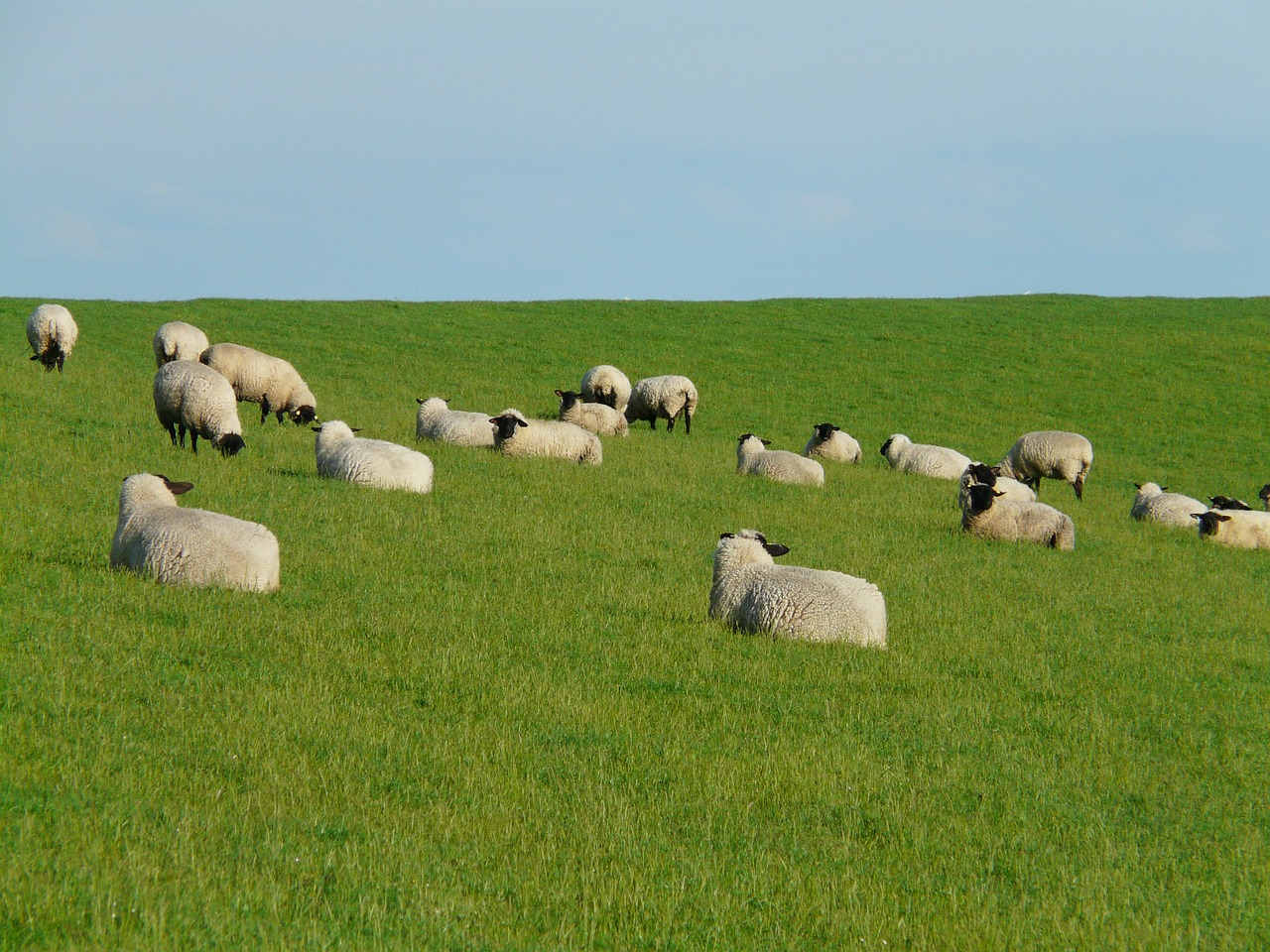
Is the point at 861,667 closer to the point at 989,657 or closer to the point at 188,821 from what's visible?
the point at 989,657

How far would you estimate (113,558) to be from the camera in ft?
33.8

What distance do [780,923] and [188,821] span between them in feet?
9.52

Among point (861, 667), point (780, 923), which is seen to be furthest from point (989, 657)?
point (780, 923)

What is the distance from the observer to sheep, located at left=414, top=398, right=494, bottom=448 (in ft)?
70.2

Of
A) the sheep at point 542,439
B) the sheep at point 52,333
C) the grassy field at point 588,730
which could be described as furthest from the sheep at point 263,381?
the sheep at point 52,333

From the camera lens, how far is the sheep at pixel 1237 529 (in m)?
20.3

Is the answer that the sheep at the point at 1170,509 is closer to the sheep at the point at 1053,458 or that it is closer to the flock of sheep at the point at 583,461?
the flock of sheep at the point at 583,461

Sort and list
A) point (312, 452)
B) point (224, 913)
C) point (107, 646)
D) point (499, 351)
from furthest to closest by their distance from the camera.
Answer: point (499, 351)
point (312, 452)
point (107, 646)
point (224, 913)

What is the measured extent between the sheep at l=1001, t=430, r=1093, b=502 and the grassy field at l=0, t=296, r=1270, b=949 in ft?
22.5

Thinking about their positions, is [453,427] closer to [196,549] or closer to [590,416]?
[590,416]

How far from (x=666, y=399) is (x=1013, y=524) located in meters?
13.6

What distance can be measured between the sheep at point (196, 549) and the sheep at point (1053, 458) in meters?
19.5

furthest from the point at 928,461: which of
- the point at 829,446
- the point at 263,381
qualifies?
the point at 263,381

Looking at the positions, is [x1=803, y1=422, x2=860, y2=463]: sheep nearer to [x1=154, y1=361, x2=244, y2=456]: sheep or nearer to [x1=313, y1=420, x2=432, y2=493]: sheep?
[x1=313, y1=420, x2=432, y2=493]: sheep
